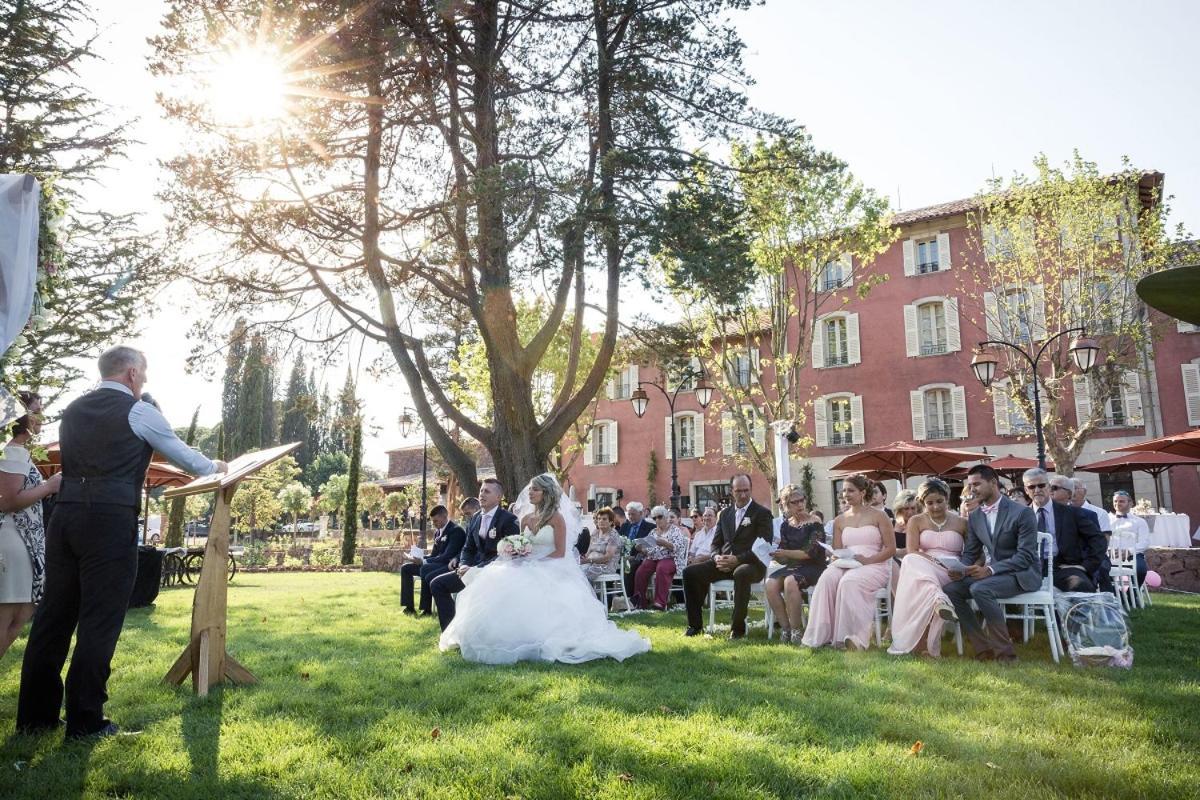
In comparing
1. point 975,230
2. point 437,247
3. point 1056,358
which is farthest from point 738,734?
point 975,230

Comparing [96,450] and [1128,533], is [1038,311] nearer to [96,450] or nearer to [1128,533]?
[1128,533]

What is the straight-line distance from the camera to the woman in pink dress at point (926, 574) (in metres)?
6.34

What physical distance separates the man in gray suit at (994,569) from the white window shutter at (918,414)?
847 inches

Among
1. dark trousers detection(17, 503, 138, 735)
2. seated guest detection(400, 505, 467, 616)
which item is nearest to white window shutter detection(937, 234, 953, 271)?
seated guest detection(400, 505, 467, 616)

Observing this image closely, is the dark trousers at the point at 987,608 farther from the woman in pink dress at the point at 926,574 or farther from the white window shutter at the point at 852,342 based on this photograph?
the white window shutter at the point at 852,342

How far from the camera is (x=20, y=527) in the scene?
182 inches

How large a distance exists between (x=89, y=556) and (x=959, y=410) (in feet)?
88.2

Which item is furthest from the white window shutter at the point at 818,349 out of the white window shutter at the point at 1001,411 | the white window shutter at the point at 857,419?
the white window shutter at the point at 1001,411

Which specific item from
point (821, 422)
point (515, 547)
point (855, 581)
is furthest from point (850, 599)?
point (821, 422)

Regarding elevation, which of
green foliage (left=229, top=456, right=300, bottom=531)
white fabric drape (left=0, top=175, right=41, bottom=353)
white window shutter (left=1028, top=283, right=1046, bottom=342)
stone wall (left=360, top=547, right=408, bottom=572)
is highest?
white window shutter (left=1028, top=283, right=1046, bottom=342)

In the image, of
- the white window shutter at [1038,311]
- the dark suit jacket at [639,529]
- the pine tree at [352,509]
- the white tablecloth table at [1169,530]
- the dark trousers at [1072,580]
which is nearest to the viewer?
the dark trousers at [1072,580]

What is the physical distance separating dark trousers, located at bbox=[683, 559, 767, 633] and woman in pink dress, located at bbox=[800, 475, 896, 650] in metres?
0.78

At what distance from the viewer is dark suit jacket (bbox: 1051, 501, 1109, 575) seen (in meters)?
7.27

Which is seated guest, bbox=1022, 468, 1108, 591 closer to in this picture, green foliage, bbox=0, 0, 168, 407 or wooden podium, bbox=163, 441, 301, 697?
wooden podium, bbox=163, 441, 301, 697
